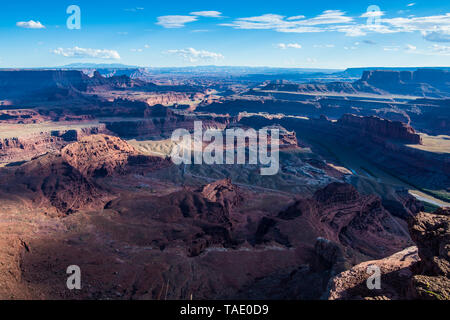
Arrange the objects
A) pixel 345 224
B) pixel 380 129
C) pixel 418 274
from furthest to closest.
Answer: pixel 380 129 → pixel 345 224 → pixel 418 274

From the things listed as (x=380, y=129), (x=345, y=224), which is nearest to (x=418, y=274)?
(x=345, y=224)

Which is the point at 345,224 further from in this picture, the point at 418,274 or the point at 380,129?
the point at 380,129

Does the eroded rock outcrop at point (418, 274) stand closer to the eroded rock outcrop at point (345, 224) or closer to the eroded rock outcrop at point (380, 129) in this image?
the eroded rock outcrop at point (345, 224)

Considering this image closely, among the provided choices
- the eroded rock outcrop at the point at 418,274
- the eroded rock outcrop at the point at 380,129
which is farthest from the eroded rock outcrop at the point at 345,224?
the eroded rock outcrop at the point at 380,129

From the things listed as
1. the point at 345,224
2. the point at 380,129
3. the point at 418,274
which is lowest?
the point at 345,224

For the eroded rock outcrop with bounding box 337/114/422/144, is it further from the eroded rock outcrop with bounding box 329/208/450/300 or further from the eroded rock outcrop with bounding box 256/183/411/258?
the eroded rock outcrop with bounding box 329/208/450/300

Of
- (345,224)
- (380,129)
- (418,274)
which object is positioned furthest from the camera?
(380,129)

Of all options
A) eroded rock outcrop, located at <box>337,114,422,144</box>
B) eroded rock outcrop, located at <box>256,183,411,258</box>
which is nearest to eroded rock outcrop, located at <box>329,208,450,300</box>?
eroded rock outcrop, located at <box>256,183,411,258</box>

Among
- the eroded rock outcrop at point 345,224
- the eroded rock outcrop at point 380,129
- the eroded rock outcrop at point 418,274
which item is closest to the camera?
the eroded rock outcrop at point 418,274

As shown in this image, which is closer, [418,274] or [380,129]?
[418,274]

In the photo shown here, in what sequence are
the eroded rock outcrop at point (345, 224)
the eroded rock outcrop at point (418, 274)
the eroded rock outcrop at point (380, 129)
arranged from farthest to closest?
the eroded rock outcrop at point (380, 129) < the eroded rock outcrop at point (345, 224) < the eroded rock outcrop at point (418, 274)

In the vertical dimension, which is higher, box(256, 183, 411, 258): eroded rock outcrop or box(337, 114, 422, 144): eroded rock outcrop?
box(337, 114, 422, 144): eroded rock outcrop

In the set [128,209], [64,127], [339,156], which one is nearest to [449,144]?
[339,156]
